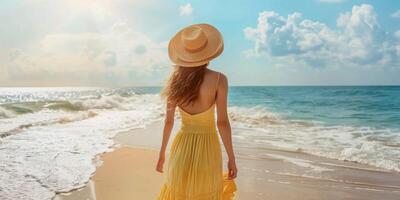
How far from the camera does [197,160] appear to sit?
98.0 inches

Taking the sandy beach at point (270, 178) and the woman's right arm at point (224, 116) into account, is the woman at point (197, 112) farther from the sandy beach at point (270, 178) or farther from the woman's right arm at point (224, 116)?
the sandy beach at point (270, 178)

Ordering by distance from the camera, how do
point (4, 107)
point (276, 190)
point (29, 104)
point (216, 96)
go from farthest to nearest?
point (29, 104), point (4, 107), point (276, 190), point (216, 96)

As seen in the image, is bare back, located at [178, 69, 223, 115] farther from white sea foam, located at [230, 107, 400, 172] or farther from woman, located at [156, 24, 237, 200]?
white sea foam, located at [230, 107, 400, 172]

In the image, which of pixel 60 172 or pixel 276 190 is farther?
pixel 60 172

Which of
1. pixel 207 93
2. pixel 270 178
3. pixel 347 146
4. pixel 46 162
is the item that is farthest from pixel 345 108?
pixel 207 93

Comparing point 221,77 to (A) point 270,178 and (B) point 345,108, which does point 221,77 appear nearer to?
(A) point 270,178

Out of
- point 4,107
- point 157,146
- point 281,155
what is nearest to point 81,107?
point 4,107

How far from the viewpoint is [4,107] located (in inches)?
753

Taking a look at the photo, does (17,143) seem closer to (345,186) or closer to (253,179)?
(253,179)

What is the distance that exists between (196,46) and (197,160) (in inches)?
28.9

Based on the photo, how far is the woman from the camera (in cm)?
240

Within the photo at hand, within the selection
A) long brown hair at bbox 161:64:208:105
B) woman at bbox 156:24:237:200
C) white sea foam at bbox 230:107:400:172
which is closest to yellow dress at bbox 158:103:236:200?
woman at bbox 156:24:237:200

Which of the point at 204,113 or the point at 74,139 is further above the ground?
the point at 204,113

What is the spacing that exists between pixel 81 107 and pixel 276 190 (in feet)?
68.2
